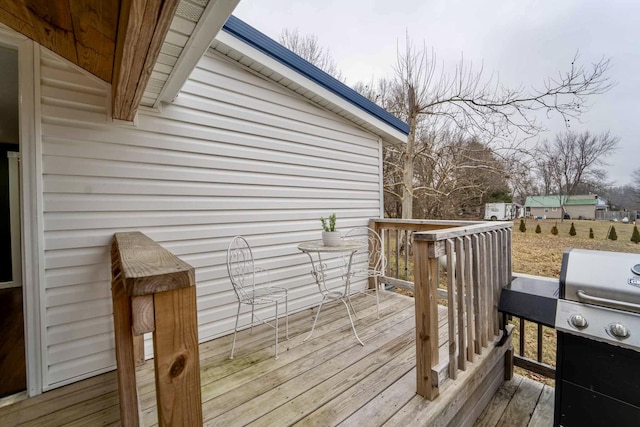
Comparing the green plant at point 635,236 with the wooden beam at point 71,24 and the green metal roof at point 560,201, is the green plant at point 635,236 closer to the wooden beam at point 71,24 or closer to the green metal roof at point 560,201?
the green metal roof at point 560,201

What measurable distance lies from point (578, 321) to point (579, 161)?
2631 millimetres

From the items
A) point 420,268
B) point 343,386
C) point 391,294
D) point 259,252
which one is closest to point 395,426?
point 343,386

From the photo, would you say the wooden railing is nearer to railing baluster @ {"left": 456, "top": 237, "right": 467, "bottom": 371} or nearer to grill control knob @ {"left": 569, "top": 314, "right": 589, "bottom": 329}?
railing baluster @ {"left": 456, "top": 237, "right": 467, "bottom": 371}

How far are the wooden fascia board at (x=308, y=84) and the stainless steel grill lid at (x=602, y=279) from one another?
8.88 ft

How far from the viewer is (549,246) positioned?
148 inches

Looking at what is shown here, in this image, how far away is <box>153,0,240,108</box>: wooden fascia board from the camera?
48.1 inches

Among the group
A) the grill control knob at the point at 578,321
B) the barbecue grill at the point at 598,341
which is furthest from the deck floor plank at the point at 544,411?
the grill control knob at the point at 578,321

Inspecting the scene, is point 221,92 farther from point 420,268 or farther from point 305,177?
point 420,268

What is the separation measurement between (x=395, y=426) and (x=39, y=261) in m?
2.48

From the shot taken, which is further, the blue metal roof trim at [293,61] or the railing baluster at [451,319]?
the blue metal roof trim at [293,61]

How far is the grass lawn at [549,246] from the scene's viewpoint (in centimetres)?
263

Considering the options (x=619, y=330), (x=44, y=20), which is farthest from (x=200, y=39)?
(x=619, y=330)

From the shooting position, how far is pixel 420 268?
1.72 metres

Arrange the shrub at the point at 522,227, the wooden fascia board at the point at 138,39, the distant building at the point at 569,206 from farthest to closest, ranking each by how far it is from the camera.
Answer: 1. the shrub at the point at 522,227
2. the distant building at the point at 569,206
3. the wooden fascia board at the point at 138,39
